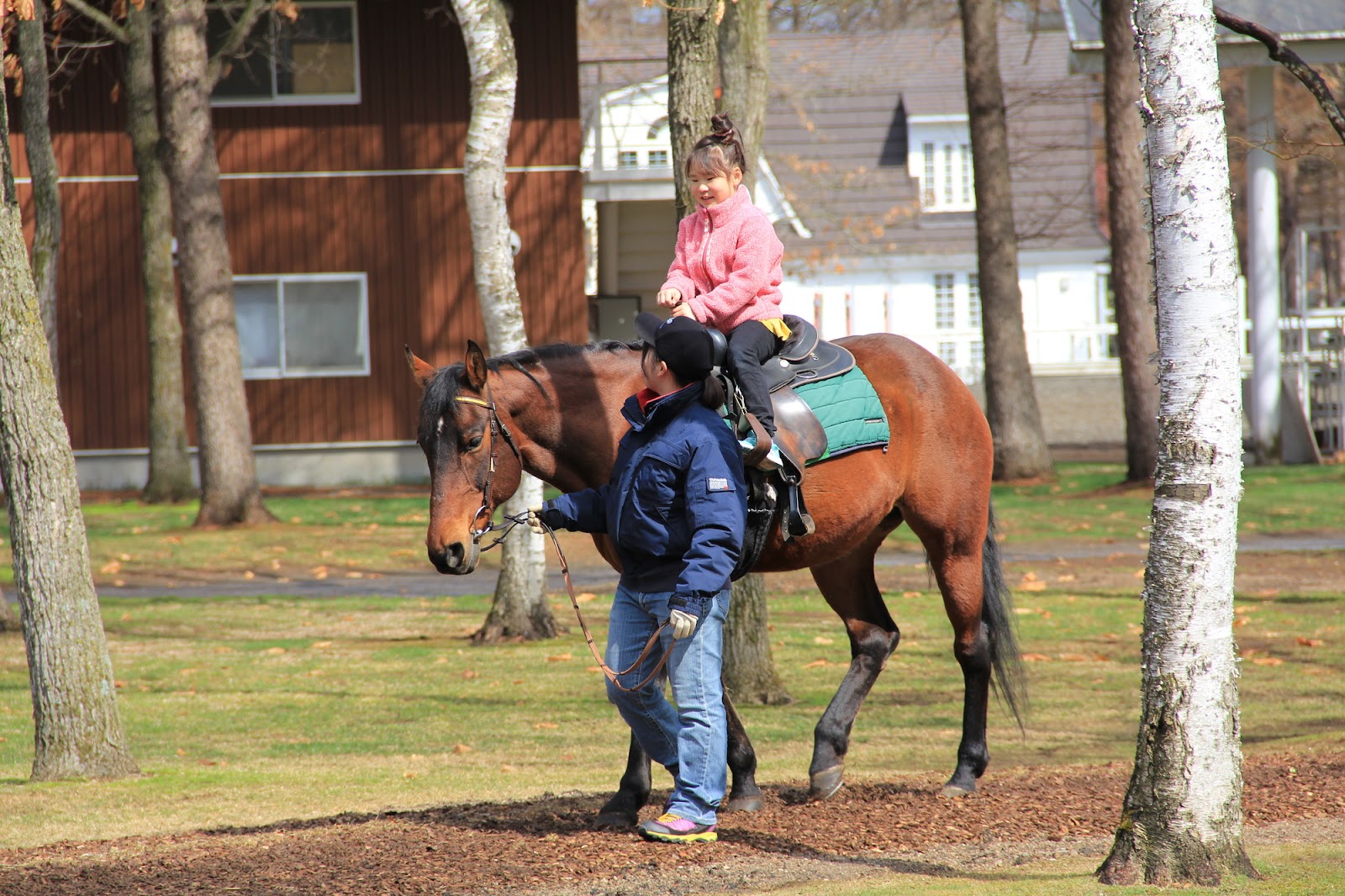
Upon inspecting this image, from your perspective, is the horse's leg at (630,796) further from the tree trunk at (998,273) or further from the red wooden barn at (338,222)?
the red wooden barn at (338,222)

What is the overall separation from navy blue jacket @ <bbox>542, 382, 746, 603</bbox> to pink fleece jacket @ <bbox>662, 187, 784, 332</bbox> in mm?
510

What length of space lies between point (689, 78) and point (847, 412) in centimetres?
353

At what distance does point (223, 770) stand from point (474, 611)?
5.88m

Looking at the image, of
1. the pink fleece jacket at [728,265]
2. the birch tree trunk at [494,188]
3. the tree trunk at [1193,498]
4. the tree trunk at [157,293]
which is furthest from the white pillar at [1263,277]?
the tree trunk at [1193,498]

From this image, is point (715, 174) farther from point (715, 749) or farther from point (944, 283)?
point (944, 283)

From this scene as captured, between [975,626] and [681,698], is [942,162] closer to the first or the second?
[975,626]

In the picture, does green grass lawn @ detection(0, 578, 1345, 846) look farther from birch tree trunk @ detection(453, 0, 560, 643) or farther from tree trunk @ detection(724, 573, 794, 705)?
birch tree trunk @ detection(453, 0, 560, 643)

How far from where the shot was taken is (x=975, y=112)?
21484mm

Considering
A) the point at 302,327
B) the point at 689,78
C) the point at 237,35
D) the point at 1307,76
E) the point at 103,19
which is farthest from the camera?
the point at 302,327

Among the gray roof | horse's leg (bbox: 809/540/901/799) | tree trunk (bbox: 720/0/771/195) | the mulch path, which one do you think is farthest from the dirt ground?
the gray roof

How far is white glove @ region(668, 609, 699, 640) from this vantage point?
4.57 meters

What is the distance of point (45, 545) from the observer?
6.72m

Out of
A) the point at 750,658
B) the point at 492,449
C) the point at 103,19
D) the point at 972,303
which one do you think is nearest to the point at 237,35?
the point at 103,19

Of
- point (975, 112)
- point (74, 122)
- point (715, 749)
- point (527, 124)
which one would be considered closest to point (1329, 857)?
point (715, 749)
